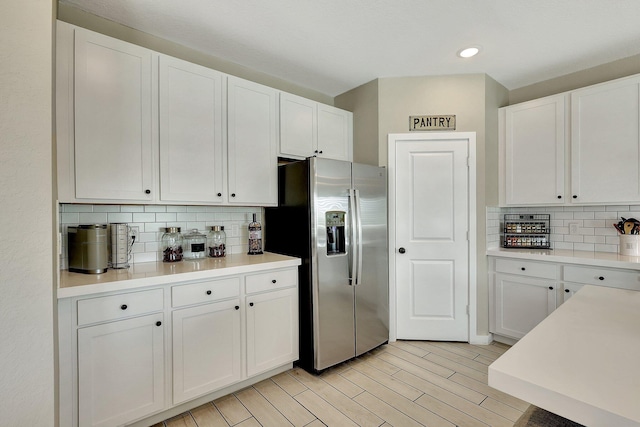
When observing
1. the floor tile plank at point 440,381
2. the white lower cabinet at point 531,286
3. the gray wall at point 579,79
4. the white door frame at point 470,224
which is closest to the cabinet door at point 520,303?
the white lower cabinet at point 531,286

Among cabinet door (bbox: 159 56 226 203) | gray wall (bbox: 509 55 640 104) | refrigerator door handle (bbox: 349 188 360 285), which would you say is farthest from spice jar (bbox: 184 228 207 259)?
gray wall (bbox: 509 55 640 104)

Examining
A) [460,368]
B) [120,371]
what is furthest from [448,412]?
[120,371]

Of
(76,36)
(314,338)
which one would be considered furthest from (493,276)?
(76,36)

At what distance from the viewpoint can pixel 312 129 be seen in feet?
9.62

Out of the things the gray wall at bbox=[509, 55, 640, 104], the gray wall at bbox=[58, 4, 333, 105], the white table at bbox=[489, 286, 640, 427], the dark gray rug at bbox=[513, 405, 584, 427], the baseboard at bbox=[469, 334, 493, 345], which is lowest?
the baseboard at bbox=[469, 334, 493, 345]

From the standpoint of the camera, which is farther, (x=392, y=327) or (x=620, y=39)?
(x=392, y=327)

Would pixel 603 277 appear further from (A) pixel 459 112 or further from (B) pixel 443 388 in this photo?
(A) pixel 459 112

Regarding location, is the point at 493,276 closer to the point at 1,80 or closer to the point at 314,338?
the point at 314,338

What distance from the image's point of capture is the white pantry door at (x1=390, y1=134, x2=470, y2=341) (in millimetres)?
2945

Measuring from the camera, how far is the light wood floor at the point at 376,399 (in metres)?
1.87

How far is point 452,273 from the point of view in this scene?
2963mm

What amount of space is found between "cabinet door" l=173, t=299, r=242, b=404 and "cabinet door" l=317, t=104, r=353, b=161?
1.72 m

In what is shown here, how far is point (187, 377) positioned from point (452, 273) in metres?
2.41

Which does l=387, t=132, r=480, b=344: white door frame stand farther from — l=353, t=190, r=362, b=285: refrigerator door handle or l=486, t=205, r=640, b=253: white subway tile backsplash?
l=353, t=190, r=362, b=285: refrigerator door handle
